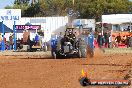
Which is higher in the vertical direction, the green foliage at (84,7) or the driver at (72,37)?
the green foliage at (84,7)

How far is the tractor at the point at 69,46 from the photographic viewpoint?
84.8 ft

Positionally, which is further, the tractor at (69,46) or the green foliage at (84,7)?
the green foliage at (84,7)

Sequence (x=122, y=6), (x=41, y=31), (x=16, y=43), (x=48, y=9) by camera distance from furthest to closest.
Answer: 1. (x=122, y=6)
2. (x=48, y=9)
3. (x=41, y=31)
4. (x=16, y=43)

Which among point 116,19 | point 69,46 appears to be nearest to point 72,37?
point 69,46

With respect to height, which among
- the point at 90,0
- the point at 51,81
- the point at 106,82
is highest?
the point at 90,0

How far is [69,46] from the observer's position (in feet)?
84.9

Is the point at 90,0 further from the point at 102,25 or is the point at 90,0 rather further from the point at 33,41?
the point at 33,41

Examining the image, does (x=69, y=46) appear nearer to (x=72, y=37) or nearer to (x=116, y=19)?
(x=72, y=37)

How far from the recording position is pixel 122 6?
8912cm

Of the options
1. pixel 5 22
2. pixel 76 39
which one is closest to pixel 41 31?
pixel 5 22

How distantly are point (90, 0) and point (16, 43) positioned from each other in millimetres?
54901

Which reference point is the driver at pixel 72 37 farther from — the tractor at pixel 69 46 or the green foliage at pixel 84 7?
the green foliage at pixel 84 7


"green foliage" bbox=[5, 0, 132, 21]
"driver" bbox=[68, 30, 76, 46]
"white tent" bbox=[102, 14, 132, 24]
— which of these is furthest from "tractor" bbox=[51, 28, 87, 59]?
"green foliage" bbox=[5, 0, 132, 21]

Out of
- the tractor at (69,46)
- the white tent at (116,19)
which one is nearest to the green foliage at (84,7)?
the white tent at (116,19)
